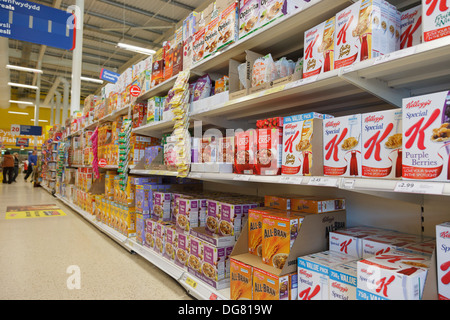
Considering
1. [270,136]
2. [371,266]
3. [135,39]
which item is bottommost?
[371,266]

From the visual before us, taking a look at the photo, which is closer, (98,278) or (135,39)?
(98,278)

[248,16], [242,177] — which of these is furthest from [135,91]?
[242,177]

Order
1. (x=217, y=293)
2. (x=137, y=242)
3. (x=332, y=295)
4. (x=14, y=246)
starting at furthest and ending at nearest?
(x=14, y=246), (x=137, y=242), (x=217, y=293), (x=332, y=295)

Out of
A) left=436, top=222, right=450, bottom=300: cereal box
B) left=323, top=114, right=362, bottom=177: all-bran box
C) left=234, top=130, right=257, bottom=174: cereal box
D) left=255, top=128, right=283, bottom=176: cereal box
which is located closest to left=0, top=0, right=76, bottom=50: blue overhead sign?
left=234, top=130, right=257, bottom=174: cereal box

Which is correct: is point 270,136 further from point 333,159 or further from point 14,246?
point 14,246

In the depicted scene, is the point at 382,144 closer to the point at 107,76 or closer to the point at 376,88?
the point at 376,88

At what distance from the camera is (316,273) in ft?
4.34

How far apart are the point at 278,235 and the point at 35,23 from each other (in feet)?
18.1

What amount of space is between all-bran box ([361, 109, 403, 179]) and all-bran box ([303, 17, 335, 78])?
1.04 ft

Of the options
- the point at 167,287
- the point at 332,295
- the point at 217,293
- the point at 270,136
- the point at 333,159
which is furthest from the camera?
the point at 167,287

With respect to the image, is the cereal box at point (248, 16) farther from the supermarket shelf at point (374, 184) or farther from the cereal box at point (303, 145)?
the supermarket shelf at point (374, 184)

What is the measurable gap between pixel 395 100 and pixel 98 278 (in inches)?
95.9

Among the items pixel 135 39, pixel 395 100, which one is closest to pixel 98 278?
pixel 395 100

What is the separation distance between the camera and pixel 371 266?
3.42 feet
